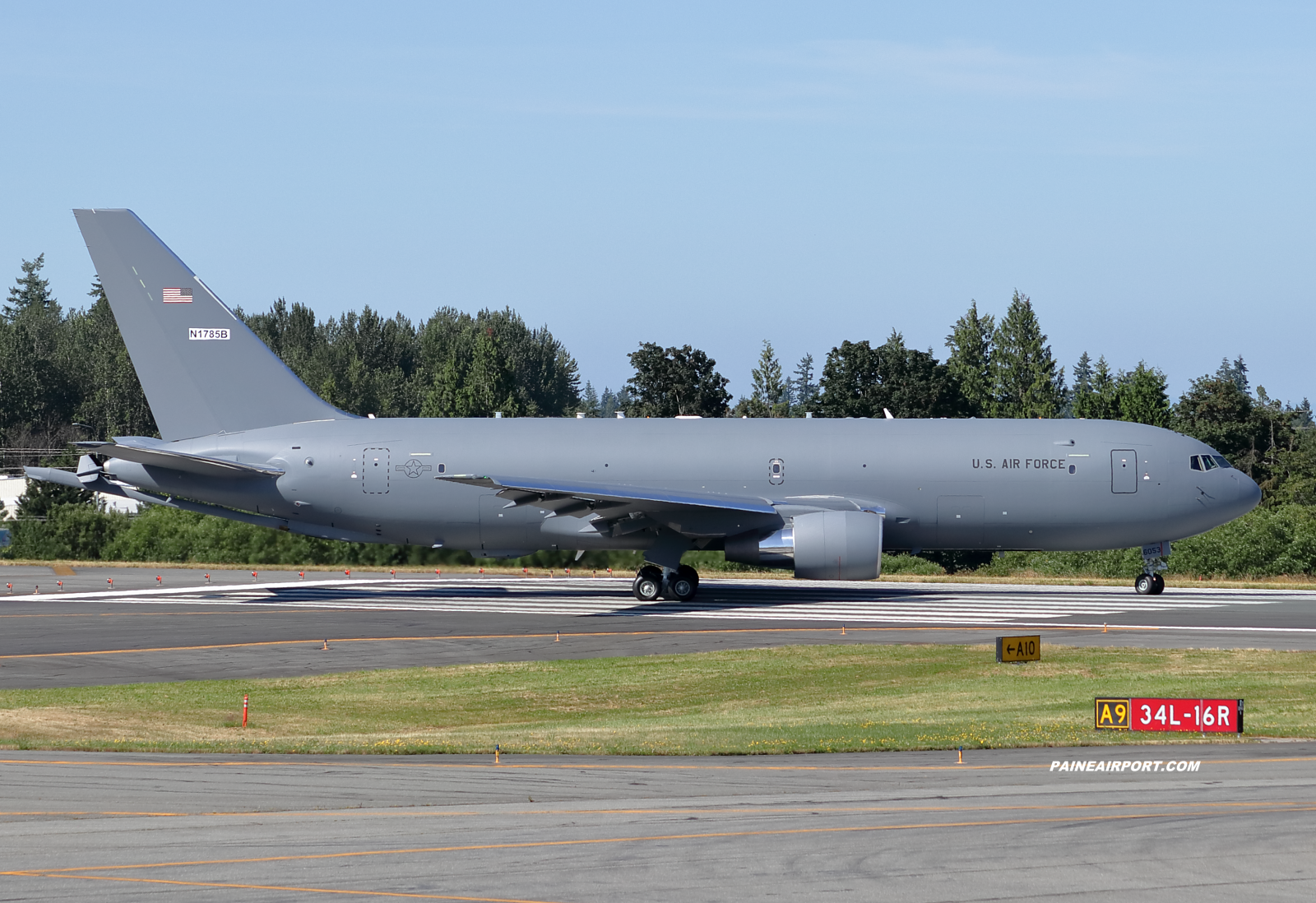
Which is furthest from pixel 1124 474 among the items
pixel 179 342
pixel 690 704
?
pixel 179 342

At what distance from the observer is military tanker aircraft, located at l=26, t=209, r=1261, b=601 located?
1512 inches

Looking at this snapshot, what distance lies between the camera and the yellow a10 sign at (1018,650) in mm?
25562

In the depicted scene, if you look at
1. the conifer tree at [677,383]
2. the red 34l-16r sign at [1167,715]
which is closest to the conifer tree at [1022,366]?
the conifer tree at [677,383]

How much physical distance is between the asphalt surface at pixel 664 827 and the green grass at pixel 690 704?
4.00 ft

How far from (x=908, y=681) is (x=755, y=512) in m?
12.5

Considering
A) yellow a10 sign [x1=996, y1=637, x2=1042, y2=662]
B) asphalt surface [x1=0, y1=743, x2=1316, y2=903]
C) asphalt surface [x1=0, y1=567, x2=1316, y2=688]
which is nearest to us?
asphalt surface [x1=0, y1=743, x2=1316, y2=903]

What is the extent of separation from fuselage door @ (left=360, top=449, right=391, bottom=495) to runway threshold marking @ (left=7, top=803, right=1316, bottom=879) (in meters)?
27.9

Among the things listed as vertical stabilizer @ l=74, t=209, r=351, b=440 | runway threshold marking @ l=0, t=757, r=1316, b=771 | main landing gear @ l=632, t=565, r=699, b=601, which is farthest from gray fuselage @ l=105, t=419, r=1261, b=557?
runway threshold marking @ l=0, t=757, r=1316, b=771

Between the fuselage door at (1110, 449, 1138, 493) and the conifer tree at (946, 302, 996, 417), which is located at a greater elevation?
the conifer tree at (946, 302, 996, 417)

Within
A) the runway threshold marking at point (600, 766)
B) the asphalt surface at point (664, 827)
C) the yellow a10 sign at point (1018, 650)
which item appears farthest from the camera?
the yellow a10 sign at point (1018, 650)

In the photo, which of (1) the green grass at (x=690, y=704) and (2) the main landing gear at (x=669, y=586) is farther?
(2) the main landing gear at (x=669, y=586)

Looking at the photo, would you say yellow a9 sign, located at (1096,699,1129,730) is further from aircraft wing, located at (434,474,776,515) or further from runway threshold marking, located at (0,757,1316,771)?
aircraft wing, located at (434,474,776,515)

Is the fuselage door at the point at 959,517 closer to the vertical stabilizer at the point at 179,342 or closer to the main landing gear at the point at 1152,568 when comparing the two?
the main landing gear at the point at 1152,568

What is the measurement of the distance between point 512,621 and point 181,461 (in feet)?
37.8
